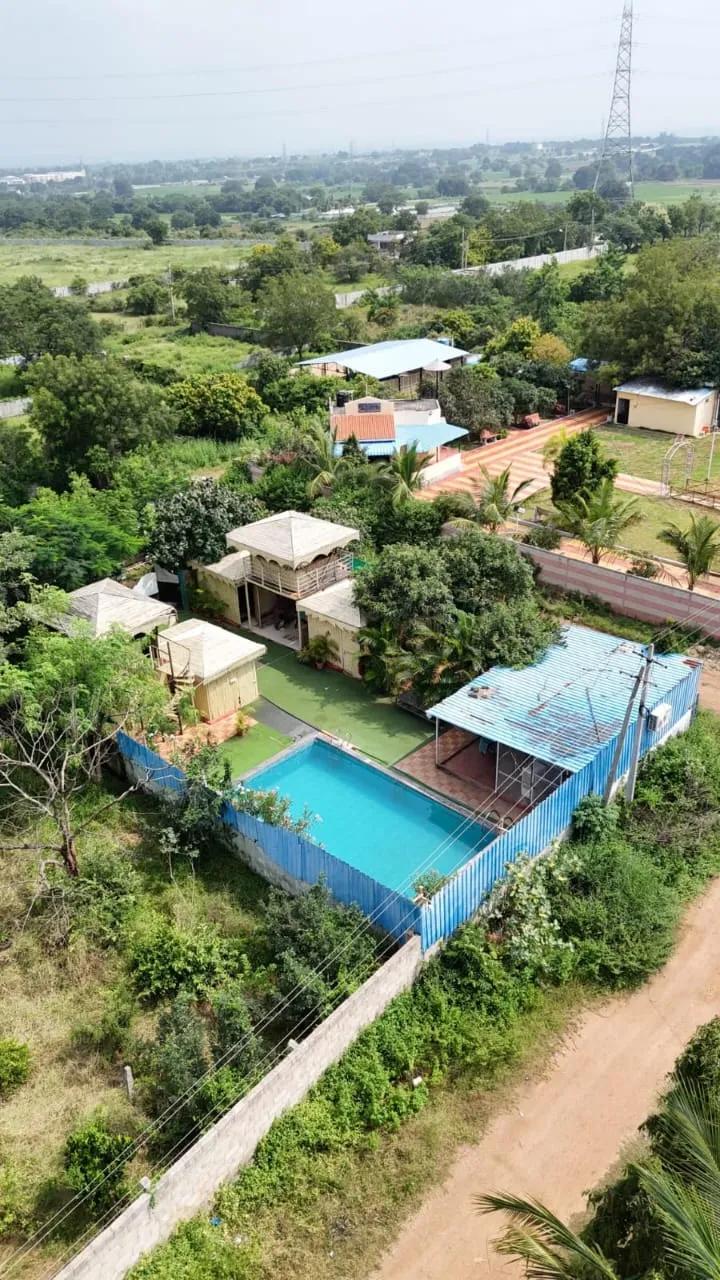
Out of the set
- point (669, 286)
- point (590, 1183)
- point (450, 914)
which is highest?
point (669, 286)

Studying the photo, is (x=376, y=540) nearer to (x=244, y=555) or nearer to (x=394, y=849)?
(x=244, y=555)

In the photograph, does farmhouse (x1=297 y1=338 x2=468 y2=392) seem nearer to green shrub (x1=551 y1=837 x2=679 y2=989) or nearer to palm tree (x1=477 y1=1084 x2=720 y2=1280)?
green shrub (x1=551 y1=837 x2=679 y2=989)

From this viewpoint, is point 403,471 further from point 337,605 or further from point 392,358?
point 392,358

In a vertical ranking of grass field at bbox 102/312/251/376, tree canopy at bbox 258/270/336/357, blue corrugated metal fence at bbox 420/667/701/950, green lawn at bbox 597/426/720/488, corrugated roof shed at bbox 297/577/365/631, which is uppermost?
tree canopy at bbox 258/270/336/357

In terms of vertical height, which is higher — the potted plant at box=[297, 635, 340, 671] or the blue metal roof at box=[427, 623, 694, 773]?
the blue metal roof at box=[427, 623, 694, 773]

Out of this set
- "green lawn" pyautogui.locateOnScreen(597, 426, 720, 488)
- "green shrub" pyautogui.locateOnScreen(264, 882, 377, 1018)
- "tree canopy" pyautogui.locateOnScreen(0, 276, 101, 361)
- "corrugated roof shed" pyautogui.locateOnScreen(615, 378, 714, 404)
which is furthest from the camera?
"tree canopy" pyautogui.locateOnScreen(0, 276, 101, 361)

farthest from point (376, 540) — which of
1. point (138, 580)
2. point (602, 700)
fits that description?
point (602, 700)

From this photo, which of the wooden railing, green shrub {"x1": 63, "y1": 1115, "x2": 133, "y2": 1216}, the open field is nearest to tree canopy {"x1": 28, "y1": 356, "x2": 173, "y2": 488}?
the wooden railing

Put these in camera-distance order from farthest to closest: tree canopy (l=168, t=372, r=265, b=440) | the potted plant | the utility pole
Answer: tree canopy (l=168, t=372, r=265, b=440)
the potted plant
the utility pole

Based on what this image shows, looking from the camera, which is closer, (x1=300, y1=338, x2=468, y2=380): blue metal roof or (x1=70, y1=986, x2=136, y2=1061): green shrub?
(x1=70, y1=986, x2=136, y2=1061): green shrub
